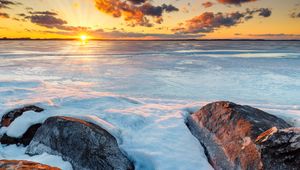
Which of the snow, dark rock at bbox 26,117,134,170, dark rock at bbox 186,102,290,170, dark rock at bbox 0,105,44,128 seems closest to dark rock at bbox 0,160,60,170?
the snow

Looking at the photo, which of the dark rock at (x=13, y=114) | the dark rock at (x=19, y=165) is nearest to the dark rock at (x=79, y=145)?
the dark rock at (x=19, y=165)

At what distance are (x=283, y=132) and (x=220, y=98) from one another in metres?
6.04

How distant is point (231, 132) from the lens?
14.3 ft

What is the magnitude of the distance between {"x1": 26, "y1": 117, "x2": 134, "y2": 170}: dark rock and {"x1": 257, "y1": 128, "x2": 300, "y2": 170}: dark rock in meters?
2.03

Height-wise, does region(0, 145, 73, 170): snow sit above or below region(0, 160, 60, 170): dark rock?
below

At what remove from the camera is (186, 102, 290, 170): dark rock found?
3758mm

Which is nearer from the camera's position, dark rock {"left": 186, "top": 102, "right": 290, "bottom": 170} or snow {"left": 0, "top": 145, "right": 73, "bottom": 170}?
dark rock {"left": 186, "top": 102, "right": 290, "bottom": 170}

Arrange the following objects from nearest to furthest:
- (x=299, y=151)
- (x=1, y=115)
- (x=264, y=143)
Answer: (x=299, y=151) → (x=264, y=143) → (x=1, y=115)

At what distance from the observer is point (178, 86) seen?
11.4 metres

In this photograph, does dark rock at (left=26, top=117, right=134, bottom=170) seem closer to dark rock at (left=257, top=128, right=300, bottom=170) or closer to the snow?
the snow

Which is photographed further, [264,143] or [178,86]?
[178,86]

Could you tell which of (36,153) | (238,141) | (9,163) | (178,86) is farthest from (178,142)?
(178,86)

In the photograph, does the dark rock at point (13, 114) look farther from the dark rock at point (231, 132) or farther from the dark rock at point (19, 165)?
the dark rock at point (231, 132)

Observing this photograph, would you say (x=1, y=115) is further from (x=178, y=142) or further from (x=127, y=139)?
(x=178, y=142)
